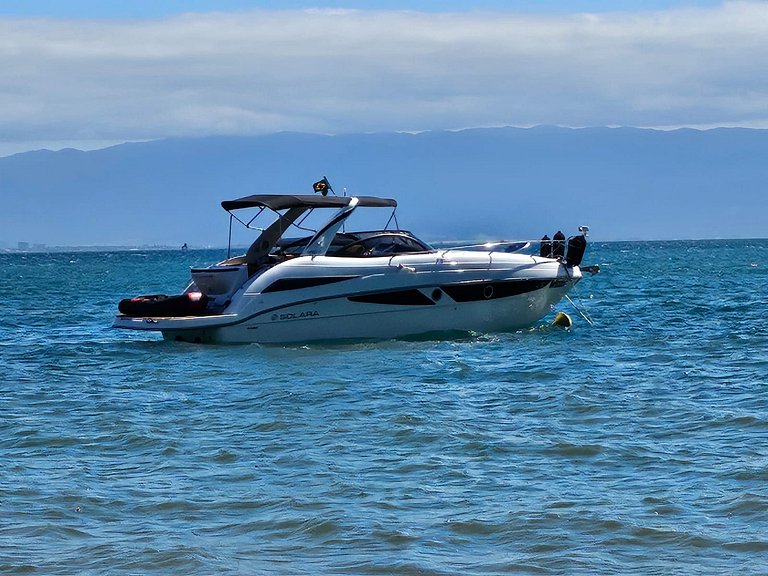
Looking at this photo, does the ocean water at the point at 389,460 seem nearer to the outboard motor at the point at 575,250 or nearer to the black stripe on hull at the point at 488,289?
the black stripe on hull at the point at 488,289

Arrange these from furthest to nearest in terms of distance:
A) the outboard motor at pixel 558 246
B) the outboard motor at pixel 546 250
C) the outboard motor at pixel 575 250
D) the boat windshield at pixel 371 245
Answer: the outboard motor at pixel 546 250
the outboard motor at pixel 558 246
the outboard motor at pixel 575 250
the boat windshield at pixel 371 245

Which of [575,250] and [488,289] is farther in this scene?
[575,250]

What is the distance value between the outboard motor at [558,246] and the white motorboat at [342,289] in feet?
1.82

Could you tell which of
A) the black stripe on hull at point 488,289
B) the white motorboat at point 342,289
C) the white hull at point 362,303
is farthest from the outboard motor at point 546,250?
the white hull at point 362,303

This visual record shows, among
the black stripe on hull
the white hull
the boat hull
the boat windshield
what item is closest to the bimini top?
the boat windshield

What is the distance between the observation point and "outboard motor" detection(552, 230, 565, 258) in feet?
74.5

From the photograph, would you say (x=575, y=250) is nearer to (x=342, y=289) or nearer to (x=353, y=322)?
(x=353, y=322)

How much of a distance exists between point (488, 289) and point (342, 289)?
2538mm

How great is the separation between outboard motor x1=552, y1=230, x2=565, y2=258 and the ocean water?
2.93 metres

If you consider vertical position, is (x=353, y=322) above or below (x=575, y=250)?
below

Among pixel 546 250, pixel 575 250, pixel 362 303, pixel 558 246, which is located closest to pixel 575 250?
pixel 575 250

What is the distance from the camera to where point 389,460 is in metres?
11.2

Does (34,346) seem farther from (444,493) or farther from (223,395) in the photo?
(444,493)

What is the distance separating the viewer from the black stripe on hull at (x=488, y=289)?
2081 cm
